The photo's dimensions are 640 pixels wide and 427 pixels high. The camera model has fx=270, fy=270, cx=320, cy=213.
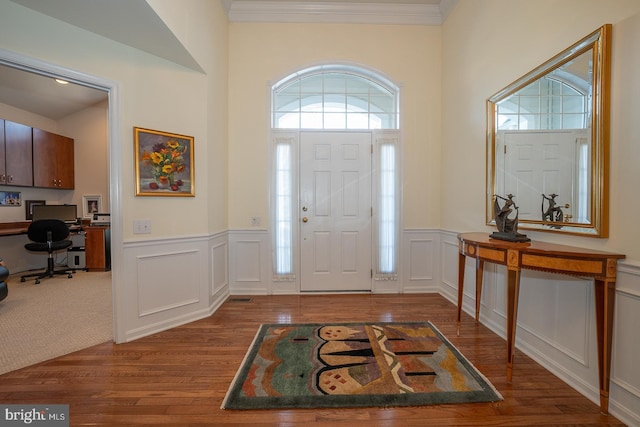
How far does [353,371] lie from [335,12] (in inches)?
175

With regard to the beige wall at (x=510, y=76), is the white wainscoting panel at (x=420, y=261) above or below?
below

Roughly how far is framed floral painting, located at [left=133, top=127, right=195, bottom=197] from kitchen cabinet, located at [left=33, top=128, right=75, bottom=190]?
4.50 meters

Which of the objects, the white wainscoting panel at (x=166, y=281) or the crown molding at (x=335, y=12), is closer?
the white wainscoting panel at (x=166, y=281)

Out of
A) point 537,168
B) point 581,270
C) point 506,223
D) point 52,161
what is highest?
point 52,161

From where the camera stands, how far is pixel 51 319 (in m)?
3.14

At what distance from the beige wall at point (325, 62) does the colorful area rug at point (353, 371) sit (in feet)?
5.97

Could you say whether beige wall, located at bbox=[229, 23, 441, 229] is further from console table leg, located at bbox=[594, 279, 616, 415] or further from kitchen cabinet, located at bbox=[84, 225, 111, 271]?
kitchen cabinet, located at bbox=[84, 225, 111, 271]

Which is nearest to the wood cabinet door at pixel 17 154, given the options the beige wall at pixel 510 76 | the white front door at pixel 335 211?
the white front door at pixel 335 211

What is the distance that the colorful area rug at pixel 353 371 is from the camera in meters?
1.83

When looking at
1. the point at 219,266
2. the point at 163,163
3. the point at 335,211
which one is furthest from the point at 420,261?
the point at 163,163

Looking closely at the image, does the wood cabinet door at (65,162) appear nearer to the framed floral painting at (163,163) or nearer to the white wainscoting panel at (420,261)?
the framed floral painting at (163,163)

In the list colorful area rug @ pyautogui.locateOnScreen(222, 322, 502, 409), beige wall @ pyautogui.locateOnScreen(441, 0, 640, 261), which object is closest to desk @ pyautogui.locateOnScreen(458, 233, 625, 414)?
beige wall @ pyautogui.locateOnScreen(441, 0, 640, 261)

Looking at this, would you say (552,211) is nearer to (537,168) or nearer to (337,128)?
(537,168)

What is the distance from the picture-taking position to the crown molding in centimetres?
378
